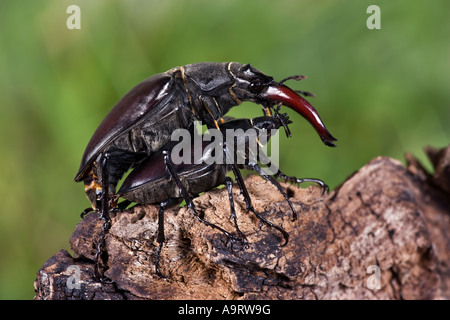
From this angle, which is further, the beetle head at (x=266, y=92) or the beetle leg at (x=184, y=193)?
the beetle head at (x=266, y=92)

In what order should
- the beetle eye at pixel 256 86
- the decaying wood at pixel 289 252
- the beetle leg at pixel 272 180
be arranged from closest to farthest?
the decaying wood at pixel 289 252, the beetle leg at pixel 272 180, the beetle eye at pixel 256 86

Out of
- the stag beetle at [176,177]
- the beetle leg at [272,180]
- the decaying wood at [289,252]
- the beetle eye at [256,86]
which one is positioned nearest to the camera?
the decaying wood at [289,252]

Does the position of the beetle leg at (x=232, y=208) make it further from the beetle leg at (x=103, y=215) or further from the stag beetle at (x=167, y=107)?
the beetle leg at (x=103, y=215)

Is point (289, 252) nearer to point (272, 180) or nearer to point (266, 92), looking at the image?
point (272, 180)

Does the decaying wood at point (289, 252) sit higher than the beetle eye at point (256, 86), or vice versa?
the beetle eye at point (256, 86)

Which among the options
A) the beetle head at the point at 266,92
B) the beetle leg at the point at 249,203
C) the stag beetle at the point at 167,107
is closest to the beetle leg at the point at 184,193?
the beetle leg at the point at 249,203

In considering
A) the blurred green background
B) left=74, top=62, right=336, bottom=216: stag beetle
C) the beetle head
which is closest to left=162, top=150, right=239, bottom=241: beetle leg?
left=74, top=62, right=336, bottom=216: stag beetle

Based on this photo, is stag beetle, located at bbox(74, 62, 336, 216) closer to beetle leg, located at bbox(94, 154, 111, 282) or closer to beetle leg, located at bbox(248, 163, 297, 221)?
beetle leg, located at bbox(94, 154, 111, 282)
